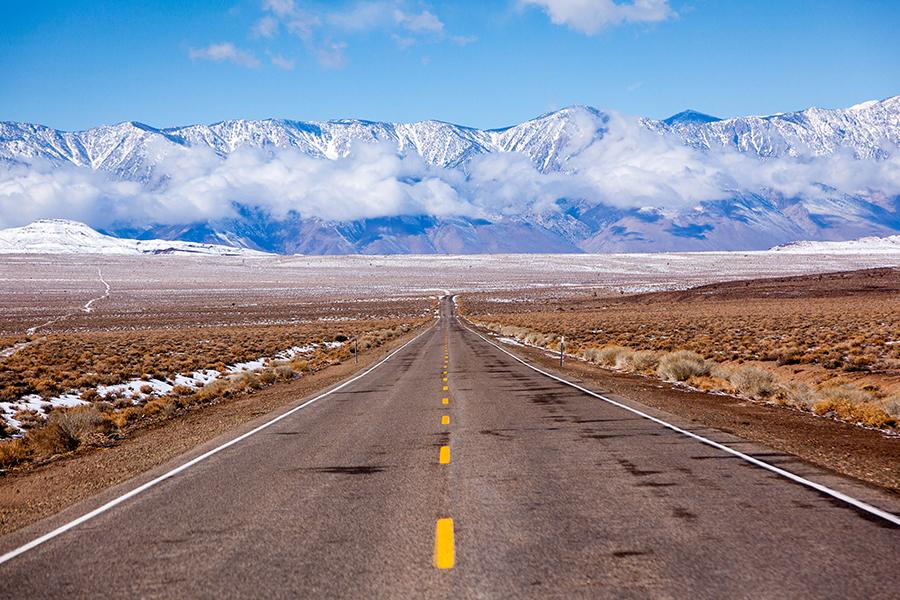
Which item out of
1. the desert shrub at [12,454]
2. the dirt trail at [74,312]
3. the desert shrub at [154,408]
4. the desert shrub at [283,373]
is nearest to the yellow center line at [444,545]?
the desert shrub at [12,454]

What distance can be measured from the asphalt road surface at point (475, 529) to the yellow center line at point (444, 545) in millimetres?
26

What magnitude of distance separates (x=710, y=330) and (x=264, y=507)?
137 feet

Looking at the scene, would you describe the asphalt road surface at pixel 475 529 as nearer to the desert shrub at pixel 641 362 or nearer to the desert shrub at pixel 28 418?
the desert shrub at pixel 28 418

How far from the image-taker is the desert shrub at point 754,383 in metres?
19.3

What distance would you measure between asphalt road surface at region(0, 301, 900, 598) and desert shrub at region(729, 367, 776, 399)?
26.4ft

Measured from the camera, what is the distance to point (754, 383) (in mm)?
19625

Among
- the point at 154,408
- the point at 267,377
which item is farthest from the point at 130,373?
the point at 154,408

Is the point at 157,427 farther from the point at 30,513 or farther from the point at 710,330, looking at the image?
the point at 710,330

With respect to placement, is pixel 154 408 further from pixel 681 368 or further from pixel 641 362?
pixel 641 362

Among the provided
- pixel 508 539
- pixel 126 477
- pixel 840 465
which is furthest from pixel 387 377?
pixel 508 539

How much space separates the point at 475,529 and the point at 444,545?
53 centimetres

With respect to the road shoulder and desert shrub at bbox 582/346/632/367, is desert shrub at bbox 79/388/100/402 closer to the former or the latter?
the road shoulder

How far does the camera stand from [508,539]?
6.57m

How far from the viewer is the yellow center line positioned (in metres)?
6.02
